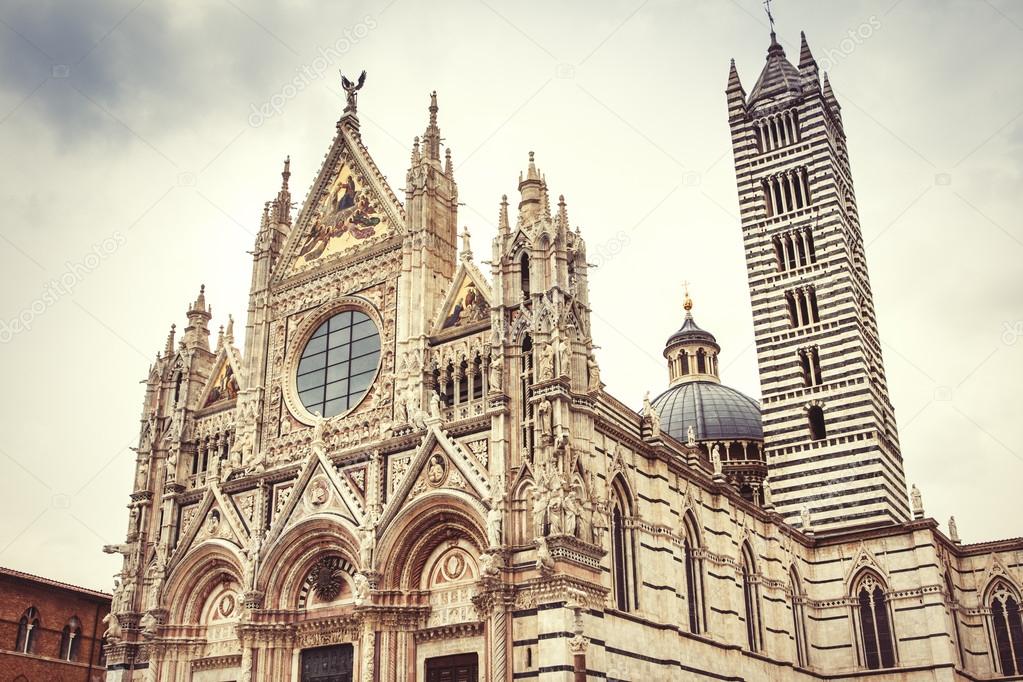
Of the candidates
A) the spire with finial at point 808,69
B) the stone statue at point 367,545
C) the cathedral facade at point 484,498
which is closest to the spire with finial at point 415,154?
the cathedral facade at point 484,498

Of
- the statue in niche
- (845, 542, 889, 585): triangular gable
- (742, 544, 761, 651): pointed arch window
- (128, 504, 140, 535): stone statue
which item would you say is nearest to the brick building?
(128, 504, 140, 535): stone statue

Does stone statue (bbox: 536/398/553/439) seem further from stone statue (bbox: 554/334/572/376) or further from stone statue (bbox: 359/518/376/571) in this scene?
stone statue (bbox: 359/518/376/571)

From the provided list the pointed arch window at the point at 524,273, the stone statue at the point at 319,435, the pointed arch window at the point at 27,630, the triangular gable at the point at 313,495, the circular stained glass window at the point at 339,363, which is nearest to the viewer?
the pointed arch window at the point at 524,273

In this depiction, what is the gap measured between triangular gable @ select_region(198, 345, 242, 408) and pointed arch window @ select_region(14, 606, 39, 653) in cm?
914

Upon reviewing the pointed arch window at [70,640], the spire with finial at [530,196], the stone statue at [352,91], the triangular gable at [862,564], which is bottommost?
the pointed arch window at [70,640]

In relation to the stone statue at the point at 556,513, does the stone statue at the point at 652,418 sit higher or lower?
higher

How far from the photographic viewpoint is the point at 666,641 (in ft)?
83.7

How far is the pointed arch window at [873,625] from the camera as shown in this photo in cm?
Result: 3384

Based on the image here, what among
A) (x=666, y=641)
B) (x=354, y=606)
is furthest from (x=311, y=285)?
(x=666, y=641)

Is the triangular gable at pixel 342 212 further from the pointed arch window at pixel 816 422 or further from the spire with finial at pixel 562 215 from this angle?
the pointed arch window at pixel 816 422

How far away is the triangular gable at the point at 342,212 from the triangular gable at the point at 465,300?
2994 millimetres

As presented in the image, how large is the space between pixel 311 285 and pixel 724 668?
16066 millimetres

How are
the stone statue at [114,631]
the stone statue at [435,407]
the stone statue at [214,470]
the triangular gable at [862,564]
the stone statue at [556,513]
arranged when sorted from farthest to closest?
1. the triangular gable at [862,564]
2. the stone statue at [214,470]
3. the stone statue at [114,631]
4. the stone statue at [435,407]
5. the stone statue at [556,513]

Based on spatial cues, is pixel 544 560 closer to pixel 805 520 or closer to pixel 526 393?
pixel 526 393
